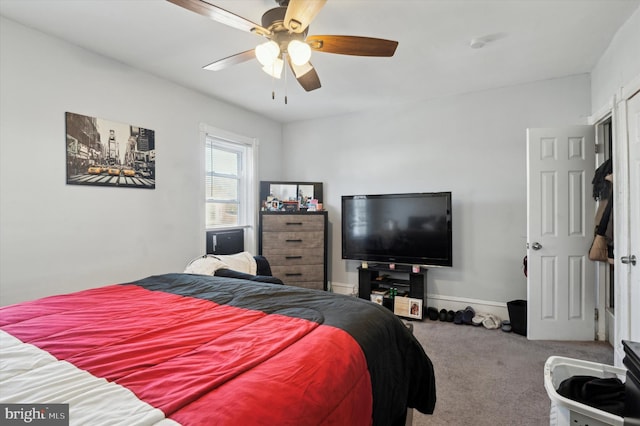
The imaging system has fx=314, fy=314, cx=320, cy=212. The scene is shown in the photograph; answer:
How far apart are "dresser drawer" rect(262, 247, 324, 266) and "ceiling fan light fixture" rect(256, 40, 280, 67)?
2.74 metres

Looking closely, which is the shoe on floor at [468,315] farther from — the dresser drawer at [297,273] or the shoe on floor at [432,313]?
Result: the dresser drawer at [297,273]

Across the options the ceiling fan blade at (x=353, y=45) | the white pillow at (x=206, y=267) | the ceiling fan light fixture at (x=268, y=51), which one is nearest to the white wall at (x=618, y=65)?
A: the ceiling fan blade at (x=353, y=45)

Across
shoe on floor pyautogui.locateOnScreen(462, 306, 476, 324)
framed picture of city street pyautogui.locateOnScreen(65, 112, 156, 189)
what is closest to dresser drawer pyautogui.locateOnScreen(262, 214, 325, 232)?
framed picture of city street pyautogui.locateOnScreen(65, 112, 156, 189)

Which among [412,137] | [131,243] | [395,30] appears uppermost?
[395,30]

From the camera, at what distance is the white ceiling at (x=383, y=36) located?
2100 mm

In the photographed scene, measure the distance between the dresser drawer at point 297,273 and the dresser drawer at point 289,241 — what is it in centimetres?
23

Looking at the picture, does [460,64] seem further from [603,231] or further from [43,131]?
[43,131]

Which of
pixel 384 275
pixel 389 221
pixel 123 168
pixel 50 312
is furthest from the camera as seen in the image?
pixel 384 275

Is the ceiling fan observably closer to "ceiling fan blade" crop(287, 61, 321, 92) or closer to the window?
"ceiling fan blade" crop(287, 61, 321, 92)

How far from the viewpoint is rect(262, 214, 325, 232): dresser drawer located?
13.5 ft

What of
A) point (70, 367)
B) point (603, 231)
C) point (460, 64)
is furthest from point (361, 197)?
point (70, 367)

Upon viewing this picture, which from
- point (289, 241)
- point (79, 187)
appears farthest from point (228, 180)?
point (79, 187)

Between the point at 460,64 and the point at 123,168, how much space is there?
327cm

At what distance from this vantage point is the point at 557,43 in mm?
2582
